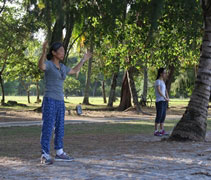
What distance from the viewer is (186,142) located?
9.01 meters

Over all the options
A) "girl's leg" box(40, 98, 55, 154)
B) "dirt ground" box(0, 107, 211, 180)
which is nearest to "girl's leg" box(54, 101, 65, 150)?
"girl's leg" box(40, 98, 55, 154)

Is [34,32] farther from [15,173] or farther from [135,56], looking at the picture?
[15,173]

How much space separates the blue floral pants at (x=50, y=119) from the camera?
253 inches

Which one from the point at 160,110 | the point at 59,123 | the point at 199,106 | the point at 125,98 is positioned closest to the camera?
the point at 59,123

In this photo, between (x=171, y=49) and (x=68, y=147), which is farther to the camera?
(x=171, y=49)

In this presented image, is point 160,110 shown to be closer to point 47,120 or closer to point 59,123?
point 59,123

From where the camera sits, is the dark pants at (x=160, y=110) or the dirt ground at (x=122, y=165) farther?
the dark pants at (x=160, y=110)

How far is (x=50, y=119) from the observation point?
6.44 meters

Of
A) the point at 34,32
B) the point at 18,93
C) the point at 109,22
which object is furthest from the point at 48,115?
the point at 18,93

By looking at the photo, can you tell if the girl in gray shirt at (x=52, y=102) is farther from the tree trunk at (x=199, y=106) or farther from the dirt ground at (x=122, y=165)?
the tree trunk at (x=199, y=106)

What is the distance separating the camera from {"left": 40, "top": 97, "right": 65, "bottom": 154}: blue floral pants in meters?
6.41

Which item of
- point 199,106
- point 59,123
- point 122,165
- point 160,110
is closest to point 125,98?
point 160,110

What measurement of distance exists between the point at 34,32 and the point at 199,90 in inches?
823

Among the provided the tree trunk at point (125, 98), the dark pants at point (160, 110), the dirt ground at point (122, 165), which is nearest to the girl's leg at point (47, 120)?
the dirt ground at point (122, 165)
